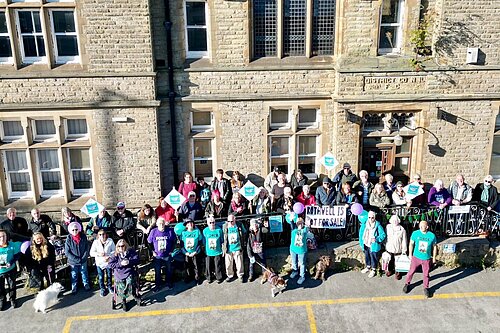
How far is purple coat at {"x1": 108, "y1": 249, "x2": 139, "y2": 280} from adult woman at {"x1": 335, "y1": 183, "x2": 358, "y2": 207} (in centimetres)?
488

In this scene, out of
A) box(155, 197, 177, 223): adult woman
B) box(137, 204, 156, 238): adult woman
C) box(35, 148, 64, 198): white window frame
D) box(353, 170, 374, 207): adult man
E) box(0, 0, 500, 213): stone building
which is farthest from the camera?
box(35, 148, 64, 198): white window frame

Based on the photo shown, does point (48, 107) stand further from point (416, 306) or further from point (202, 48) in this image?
point (416, 306)

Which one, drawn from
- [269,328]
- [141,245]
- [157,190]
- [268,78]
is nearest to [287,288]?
[269,328]

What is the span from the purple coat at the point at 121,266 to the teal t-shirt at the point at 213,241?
1594mm

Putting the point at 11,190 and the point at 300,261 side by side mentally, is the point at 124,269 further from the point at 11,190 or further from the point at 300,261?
the point at 11,190

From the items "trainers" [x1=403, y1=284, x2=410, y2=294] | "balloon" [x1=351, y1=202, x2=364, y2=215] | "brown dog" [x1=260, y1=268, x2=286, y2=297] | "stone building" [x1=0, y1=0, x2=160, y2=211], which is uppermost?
"stone building" [x1=0, y1=0, x2=160, y2=211]

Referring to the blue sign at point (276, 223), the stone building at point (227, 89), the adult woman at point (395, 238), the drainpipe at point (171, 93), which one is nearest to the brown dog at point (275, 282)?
the blue sign at point (276, 223)

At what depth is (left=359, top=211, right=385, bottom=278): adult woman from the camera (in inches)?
434

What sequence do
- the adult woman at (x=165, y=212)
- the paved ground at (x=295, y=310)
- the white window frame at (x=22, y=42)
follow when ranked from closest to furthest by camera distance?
the paved ground at (x=295, y=310) → the adult woman at (x=165, y=212) → the white window frame at (x=22, y=42)

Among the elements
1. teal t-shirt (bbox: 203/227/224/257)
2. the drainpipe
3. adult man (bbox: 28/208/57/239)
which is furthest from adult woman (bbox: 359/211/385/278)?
adult man (bbox: 28/208/57/239)

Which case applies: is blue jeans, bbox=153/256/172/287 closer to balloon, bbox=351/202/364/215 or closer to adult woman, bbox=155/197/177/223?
adult woman, bbox=155/197/177/223

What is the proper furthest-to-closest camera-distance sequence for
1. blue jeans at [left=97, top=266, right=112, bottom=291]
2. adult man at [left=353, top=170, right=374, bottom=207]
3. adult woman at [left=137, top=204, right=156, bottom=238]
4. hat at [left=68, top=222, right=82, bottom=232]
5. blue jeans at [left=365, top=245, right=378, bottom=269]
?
adult man at [left=353, top=170, right=374, bottom=207] → adult woman at [left=137, top=204, right=156, bottom=238] → blue jeans at [left=365, top=245, right=378, bottom=269] → blue jeans at [left=97, top=266, right=112, bottom=291] → hat at [left=68, top=222, right=82, bottom=232]

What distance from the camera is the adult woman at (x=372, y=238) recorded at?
11016 millimetres

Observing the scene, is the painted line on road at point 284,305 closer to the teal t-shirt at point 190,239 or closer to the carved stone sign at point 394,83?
the teal t-shirt at point 190,239
